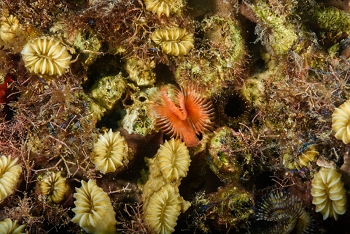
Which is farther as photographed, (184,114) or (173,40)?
(173,40)

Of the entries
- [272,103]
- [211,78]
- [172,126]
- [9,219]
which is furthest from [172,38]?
[9,219]

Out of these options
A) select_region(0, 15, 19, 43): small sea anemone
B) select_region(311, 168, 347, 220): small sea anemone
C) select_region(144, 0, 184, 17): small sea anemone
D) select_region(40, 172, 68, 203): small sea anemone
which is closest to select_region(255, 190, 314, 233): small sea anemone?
select_region(311, 168, 347, 220): small sea anemone

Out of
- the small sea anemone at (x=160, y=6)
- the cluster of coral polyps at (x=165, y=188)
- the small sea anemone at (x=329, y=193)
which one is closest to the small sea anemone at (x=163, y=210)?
the cluster of coral polyps at (x=165, y=188)

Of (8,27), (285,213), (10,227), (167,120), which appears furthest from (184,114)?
(8,27)

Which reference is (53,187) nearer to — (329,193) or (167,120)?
(167,120)

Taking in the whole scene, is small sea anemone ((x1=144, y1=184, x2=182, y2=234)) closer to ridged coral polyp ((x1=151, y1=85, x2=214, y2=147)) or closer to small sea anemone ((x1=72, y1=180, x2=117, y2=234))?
small sea anemone ((x1=72, y1=180, x2=117, y2=234))

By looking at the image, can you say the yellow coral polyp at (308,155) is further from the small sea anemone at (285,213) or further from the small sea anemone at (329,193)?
the small sea anemone at (285,213)

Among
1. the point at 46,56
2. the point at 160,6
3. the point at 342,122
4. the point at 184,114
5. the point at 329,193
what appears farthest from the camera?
the point at 160,6
